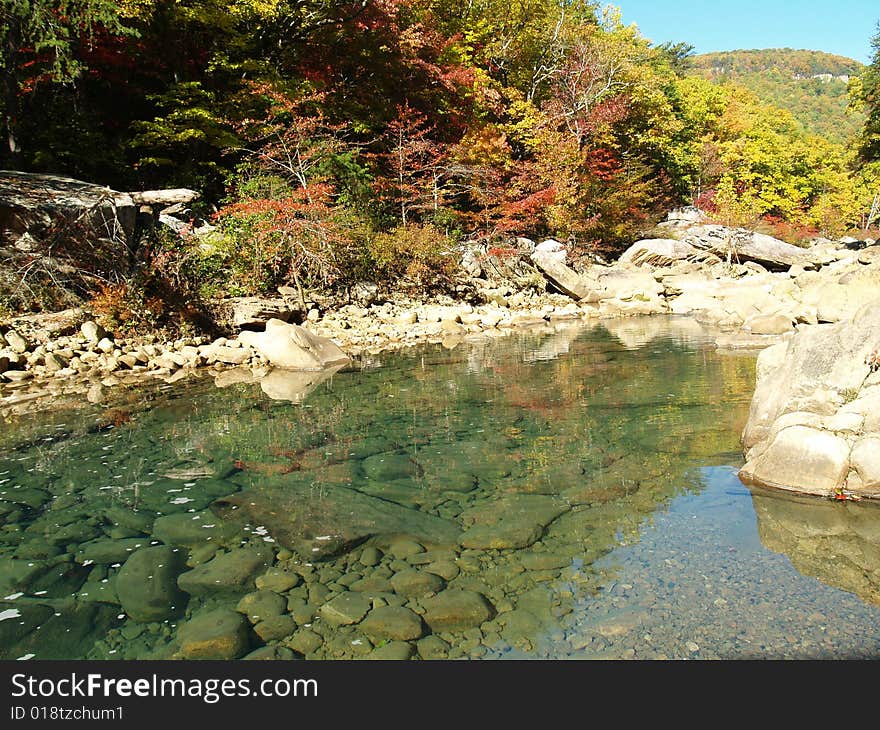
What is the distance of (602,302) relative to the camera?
19.6 m

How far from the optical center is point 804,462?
4.50 metres

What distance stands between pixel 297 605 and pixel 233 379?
286 inches

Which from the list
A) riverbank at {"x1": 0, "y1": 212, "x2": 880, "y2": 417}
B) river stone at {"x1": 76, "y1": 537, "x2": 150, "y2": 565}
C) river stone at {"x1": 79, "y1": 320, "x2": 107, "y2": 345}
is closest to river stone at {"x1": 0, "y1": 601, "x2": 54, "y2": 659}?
river stone at {"x1": 76, "y1": 537, "x2": 150, "y2": 565}

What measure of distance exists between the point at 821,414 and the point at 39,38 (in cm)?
1426

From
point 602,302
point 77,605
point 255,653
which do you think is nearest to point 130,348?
point 77,605

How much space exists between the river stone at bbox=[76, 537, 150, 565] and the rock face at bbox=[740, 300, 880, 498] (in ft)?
14.9

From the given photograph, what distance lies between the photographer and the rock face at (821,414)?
14.3 feet

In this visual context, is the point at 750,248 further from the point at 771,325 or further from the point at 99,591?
the point at 99,591

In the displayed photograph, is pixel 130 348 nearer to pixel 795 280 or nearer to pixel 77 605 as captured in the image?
pixel 77 605

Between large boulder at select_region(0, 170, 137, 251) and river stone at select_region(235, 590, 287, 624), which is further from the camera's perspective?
large boulder at select_region(0, 170, 137, 251)

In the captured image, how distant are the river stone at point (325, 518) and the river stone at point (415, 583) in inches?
17.1

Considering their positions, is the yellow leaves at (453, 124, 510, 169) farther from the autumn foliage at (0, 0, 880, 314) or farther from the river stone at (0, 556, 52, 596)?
the river stone at (0, 556, 52, 596)

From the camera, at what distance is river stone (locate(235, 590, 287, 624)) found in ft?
10.6

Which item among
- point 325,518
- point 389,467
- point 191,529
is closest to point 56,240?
point 389,467
